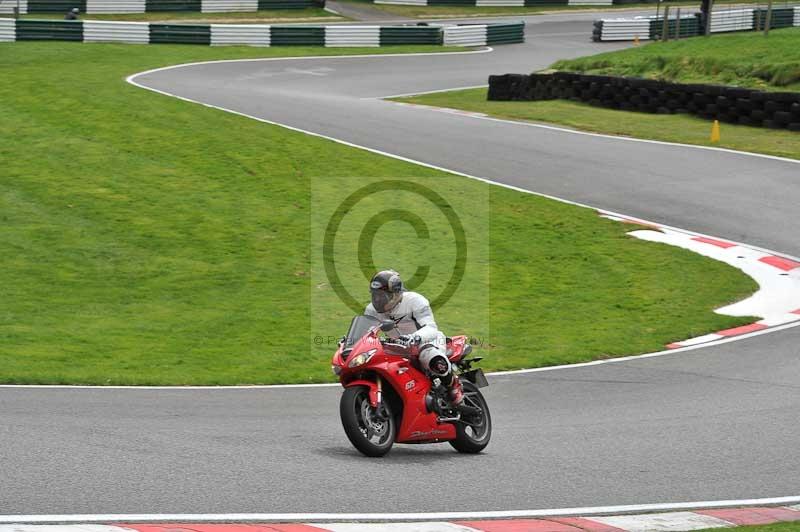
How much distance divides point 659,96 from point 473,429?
2330 cm

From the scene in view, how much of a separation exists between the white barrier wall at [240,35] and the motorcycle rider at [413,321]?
37.2 meters

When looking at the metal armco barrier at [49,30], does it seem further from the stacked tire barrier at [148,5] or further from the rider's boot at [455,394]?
the rider's boot at [455,394]

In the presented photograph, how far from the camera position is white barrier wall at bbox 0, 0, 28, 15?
5184cm

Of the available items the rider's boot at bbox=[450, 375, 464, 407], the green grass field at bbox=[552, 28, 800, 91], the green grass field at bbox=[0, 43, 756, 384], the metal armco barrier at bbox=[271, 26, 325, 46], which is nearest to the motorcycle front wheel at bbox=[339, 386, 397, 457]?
the rider's boot at bbox=[450, 375, 464, 407]

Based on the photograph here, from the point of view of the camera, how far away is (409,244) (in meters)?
19.2

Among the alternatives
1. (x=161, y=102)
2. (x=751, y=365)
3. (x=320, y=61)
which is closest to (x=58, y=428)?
(x=751, y=365)

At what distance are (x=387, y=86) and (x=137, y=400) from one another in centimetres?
2707

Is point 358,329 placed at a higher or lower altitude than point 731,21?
lower

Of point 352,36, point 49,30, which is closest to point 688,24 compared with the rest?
point 352,36

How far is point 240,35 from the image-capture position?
45.7m

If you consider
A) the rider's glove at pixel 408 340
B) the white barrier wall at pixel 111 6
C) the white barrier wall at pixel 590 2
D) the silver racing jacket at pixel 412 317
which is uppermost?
the white barrier wall at pixel 590 2

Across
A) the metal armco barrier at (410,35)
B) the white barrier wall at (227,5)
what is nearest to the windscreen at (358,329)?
the metal armco barrier at (410,35)

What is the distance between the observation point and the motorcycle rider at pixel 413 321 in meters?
9.62

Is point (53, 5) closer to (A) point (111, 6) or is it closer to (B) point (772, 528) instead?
(A) point (111, 6)
